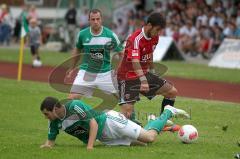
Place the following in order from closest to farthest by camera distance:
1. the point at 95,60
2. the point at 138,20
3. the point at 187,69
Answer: the point at 95,60 < the point at 187,69 < the point at 138,20

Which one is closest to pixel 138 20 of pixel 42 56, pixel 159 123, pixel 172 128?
pixel 42 56

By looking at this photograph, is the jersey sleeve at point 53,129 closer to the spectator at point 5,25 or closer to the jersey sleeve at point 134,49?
the jersey sleeve at point 134,49

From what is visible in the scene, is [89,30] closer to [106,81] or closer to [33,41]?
[106,81]

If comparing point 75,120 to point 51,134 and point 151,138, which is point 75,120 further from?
point 151,138

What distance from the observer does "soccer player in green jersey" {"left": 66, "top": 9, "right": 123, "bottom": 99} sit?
15.5 meters

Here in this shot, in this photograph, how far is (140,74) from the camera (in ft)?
45.8

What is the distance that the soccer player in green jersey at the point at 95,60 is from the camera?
1548cm

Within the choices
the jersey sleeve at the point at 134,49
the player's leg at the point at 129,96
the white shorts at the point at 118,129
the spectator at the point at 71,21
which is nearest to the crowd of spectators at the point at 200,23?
the spectator at the point at 71,21

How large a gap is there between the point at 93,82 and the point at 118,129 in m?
3.22

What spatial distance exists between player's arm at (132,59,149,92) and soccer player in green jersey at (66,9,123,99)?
57.9 inches

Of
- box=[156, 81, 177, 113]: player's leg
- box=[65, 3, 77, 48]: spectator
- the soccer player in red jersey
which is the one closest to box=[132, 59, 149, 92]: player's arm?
the soccer player in red jersey

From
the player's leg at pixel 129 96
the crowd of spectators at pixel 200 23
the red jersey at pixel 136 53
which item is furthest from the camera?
the crowd of spectators at pixel 200 23

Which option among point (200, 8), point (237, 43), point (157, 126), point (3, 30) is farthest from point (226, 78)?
point (3, 30)

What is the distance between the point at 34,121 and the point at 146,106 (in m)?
3.46
